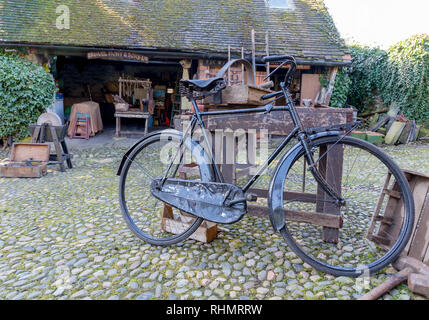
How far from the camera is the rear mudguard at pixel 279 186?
2191 millimetres

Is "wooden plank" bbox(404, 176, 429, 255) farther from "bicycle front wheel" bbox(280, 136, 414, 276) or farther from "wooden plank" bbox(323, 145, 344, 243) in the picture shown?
"wooden plank" bbox(323, 145, 344, 243)

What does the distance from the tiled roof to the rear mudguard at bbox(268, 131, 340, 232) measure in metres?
7.71

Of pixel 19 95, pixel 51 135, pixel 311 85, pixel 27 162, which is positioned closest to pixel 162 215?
pixel 27 162

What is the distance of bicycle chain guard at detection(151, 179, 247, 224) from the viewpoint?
2.39m

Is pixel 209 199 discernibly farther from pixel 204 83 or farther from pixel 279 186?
pixel 204 83

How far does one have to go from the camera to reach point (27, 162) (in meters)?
5.61

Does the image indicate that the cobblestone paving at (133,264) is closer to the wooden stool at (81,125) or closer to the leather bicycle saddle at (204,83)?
the leather bicycle saddle at (204,83)

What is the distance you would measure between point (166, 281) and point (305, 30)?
10487 mm

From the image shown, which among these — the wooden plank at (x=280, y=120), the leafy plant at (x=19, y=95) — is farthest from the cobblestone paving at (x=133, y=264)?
the leafy plant at (x=19, y=95)

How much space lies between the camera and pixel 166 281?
86.8 inches

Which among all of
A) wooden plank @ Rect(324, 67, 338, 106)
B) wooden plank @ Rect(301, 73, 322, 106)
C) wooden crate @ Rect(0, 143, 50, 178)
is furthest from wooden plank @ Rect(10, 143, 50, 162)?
wooden plank @ Rect(324, 67, 338, 106)

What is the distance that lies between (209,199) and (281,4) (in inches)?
451

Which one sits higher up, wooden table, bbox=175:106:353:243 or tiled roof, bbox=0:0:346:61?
tiled roof, bbox=0:0:346:61
